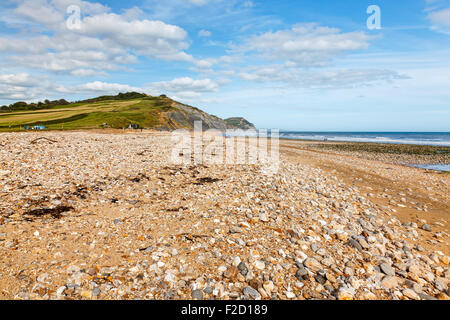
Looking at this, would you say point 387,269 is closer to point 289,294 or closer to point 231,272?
point 289,294

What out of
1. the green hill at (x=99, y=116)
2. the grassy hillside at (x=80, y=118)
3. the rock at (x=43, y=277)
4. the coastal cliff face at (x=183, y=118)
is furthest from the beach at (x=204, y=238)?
the coastal cliff face at (x=183, y=118)

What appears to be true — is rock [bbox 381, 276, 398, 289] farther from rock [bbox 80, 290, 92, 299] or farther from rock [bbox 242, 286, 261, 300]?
rock [bbox 80, 290, 92, 299]

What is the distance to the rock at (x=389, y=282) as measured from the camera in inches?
227

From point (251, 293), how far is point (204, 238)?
2.40 meters

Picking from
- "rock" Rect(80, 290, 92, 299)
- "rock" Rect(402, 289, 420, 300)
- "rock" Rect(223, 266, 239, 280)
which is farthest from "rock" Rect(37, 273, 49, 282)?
"rock" Rect(402, 289, 420, 300)

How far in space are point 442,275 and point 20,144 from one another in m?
23.7

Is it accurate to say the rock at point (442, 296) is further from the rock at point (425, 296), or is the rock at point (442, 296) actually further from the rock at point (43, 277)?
the rock at point (43, 277)

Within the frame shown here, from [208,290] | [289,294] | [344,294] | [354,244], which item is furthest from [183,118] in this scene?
[344,294]

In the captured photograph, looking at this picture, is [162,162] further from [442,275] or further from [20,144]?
[442,275]

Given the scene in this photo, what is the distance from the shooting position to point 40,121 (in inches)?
2327

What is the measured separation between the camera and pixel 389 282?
5.86 metres

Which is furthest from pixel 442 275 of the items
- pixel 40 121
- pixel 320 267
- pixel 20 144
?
pixel 40 121
